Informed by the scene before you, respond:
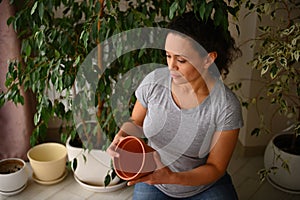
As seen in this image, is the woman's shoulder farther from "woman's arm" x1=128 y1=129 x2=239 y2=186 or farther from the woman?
"woman's arm" x1=128 y1=129 x2=239 y2=186

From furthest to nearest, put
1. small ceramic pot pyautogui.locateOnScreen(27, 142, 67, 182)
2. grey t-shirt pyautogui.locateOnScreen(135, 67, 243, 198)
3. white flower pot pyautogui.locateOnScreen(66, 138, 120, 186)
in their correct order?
small ceramic pot pyautogui.locateOnScreen(27, 142, 67, 182), white flower pot pyautogui.locateOnScreen(66, 138, 120, 186), grey t-shirt pyautogui.locateOnScreen(135, 67, 243, 198)

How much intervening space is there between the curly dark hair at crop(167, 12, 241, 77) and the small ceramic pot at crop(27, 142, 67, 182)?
1.01 metres

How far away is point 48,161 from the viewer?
206 cm

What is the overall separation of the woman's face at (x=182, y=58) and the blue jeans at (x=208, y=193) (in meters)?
0.44

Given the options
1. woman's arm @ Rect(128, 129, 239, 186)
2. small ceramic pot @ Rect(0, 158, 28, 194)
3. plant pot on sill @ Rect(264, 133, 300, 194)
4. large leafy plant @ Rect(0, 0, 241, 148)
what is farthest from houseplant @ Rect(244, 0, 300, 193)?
small ceramic pot @ Rect(0, 158, 28, 194)

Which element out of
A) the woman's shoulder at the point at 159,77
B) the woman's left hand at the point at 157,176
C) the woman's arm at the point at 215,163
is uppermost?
the woman's shoulder at the point at 159,77

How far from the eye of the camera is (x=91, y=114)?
1.87m

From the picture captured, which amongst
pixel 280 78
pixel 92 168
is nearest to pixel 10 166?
pixel 92 168

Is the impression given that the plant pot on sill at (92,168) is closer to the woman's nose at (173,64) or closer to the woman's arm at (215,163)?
the woman's arm at (215,163)

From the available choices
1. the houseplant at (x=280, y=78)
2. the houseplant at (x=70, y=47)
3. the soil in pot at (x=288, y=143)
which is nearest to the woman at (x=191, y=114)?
the houseplant at (x=70, y=47)

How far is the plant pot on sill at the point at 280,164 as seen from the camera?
1921mm

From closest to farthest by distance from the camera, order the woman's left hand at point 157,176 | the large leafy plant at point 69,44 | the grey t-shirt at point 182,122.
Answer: the woman's left hand at point 157,176 < the grey t-shirt at point 182,122 < the large leafy plant at point 69,44

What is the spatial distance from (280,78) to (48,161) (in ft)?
3.83

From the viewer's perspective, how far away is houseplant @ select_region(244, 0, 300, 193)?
162 centimetres
